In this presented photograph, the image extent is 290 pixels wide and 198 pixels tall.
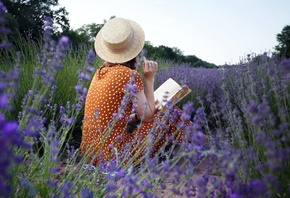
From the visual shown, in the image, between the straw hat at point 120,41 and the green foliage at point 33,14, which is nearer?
the straw hat at point 120,41

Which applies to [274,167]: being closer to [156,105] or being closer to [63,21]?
[156,105]

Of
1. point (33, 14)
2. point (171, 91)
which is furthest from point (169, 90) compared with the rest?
point (33, 14)

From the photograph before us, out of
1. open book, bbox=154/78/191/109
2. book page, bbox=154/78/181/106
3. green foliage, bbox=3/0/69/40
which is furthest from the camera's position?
green foliage, bbox=3/0/69/40

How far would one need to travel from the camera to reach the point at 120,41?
2727mm

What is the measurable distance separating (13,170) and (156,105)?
1.90 metres

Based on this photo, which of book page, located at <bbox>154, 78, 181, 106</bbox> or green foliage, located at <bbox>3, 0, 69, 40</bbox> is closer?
book page, located at <bbox>154, 78, 181, 106</bbox>

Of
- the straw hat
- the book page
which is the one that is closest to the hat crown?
the straw hat

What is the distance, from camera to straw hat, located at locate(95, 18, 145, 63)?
9.03ft

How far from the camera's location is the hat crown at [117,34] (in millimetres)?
2742

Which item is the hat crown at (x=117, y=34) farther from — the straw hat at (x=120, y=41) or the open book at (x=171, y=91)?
the open book at (x=171, y=91)

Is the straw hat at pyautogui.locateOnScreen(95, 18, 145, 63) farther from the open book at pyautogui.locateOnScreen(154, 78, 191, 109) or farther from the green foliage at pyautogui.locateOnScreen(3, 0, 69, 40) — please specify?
the green foliage at pyautogui.locateOnScreen(3, 0, 69, 40)

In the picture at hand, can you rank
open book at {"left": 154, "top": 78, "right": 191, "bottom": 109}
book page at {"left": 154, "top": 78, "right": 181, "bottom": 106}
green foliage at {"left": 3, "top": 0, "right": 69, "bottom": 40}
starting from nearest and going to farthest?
open book at {"left": 154, "top": 78, "right": 191, "bottom": 109}, book page at {"left": 154, "top": 78, "right": 181, "bottom": 106}, green foliage at {"left": 3, "top": 0, "right": 69, "bottom": 40}

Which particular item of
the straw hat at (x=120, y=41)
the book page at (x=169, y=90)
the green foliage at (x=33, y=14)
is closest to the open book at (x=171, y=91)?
the book page at (x=169, y=90)

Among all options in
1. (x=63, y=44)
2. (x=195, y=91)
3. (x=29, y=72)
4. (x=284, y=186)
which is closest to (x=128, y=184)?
(x=63, y=44)
